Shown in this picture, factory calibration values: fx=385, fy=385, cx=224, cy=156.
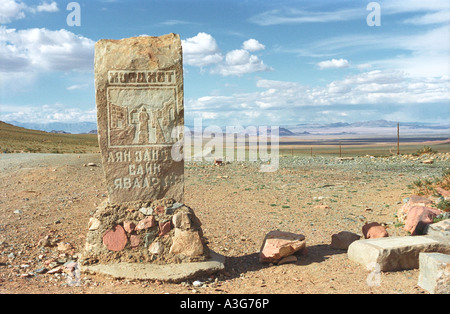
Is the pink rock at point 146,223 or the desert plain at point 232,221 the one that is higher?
the pink rock at point 146,223

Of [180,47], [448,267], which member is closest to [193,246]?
[180,47]

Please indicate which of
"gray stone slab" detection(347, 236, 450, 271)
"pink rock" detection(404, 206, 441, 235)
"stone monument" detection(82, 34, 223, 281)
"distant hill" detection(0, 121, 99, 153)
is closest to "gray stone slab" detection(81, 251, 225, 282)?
"stone monument" detection(82, 34, 223, 281)

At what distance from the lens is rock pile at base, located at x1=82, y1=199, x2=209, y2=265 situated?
646cm

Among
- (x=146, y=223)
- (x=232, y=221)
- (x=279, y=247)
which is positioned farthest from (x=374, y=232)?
(x=146, y=223)

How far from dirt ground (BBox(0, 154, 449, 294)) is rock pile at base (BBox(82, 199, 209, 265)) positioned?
18.4 inches

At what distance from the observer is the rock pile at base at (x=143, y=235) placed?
6.46 metres

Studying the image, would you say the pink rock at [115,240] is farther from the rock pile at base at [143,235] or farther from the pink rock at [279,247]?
the pink rock at [279,247]

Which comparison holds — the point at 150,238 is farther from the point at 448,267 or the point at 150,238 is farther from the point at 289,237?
the point at 448,267

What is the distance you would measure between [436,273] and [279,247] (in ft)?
7.95

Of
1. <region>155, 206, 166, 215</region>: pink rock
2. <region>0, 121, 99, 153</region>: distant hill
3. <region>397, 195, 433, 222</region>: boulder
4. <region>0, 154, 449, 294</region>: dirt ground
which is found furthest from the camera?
<region>0, 121, 99, 153</region>: distant hill

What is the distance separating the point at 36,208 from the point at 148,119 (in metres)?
5.37

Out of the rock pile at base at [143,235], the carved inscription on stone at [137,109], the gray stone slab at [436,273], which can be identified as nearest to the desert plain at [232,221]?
the gray stone slab at [436,273]

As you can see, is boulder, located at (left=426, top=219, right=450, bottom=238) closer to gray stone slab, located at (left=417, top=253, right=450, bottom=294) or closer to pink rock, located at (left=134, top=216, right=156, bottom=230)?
gray stone slab, located at (left=417, top=253, right=450, bottom=294)

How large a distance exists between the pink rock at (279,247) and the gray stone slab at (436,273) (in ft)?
6.69
